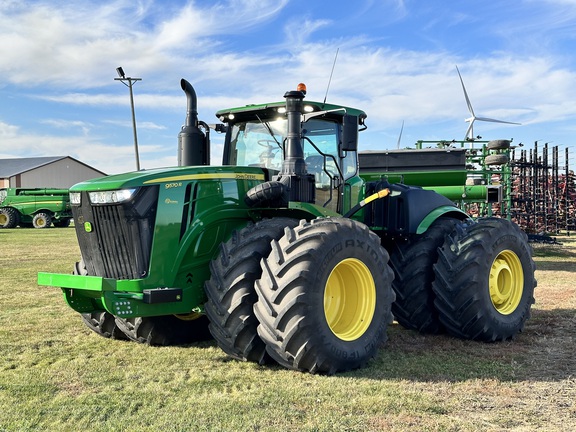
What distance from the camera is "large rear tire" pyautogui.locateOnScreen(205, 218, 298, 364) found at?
5.05m

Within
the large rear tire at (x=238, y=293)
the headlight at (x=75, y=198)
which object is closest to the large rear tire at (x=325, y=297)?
the large rear tire at (x=238, y=293)

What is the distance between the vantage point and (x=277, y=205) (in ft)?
19.0

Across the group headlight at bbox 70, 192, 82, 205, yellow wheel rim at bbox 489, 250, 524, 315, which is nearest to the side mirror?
yellow wheel rim at bbox 489, 250, 524, 315

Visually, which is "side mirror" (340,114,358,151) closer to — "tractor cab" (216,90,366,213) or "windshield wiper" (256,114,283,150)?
"tractor cab" (216,90,366,213)

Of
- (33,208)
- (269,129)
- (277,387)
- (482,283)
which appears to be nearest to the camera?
(277,387)

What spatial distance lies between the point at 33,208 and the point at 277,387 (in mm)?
35760

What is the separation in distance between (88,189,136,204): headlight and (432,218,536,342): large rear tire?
328 cm

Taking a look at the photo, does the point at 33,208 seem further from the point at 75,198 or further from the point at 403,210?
the point at 403,210

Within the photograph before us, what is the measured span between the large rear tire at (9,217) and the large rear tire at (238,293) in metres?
35.0

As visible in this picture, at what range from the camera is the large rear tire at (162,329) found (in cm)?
620

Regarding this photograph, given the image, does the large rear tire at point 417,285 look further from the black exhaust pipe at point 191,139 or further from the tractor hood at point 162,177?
the black exhaust pipe at point 191,139

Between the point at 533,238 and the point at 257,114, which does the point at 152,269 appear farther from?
the point at 533,238

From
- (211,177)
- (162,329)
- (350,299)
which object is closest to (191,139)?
(211,177)

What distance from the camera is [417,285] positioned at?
6617 mm
